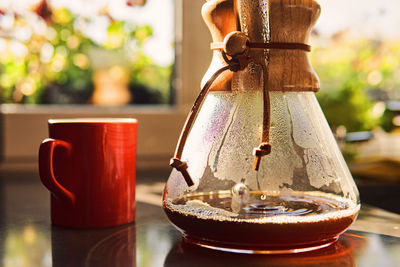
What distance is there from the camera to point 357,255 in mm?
468

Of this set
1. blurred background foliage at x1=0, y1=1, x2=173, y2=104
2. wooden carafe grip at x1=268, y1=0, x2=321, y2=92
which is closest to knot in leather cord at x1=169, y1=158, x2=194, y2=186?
wooden carafe grip at x1=268, y1=0, x2=321, y2=92

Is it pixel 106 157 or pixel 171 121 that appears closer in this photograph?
pixel 106 157

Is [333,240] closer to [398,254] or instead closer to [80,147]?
[398,254]

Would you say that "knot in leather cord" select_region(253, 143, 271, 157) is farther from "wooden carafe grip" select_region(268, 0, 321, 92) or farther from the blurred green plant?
the blurred green plant

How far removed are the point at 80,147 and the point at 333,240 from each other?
300 mm

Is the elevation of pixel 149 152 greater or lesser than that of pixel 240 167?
lesser

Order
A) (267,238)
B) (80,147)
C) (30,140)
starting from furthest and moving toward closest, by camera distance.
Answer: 1. (30,140)
2. (80,147)
3. (267,238)

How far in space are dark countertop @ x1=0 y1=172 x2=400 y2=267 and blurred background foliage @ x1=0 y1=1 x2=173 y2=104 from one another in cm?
74

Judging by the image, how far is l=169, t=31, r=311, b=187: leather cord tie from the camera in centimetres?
43

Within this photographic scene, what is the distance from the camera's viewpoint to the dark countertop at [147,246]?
0.44m

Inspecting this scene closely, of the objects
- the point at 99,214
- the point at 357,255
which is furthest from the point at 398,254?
the point at 99,214

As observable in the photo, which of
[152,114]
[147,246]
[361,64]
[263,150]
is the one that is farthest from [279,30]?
[361,64]

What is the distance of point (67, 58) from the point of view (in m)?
1.41

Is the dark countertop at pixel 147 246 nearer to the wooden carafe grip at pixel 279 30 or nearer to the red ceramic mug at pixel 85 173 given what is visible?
the red ceramic mug at pixel 85 173
